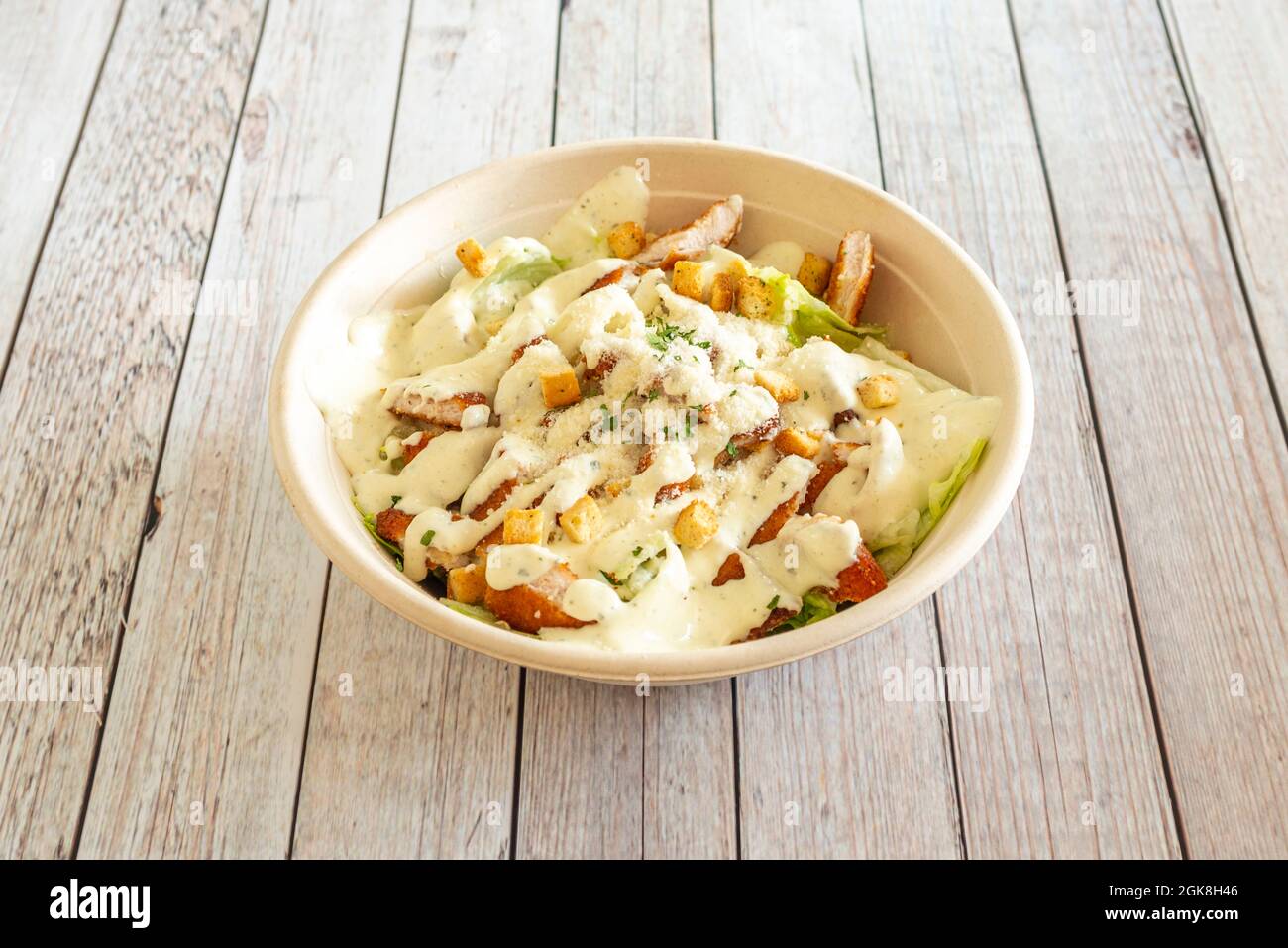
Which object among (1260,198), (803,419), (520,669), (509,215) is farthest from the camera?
(1260,198)

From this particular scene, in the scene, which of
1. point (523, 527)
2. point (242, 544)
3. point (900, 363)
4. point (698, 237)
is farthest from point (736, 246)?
point (242, 544)

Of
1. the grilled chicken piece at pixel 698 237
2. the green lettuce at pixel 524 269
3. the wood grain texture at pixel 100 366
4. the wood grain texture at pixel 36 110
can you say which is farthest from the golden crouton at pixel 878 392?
the wood grain texture at pixel 36 110

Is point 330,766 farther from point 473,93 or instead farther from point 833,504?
point 473,93

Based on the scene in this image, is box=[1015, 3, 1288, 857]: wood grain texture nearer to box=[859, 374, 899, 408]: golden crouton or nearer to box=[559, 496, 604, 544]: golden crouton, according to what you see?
box=[859, 374, 899, 408]: golden crouton

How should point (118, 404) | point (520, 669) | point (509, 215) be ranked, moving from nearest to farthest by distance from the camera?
point (520, 669)
point (509, 215)
point (118, 404)

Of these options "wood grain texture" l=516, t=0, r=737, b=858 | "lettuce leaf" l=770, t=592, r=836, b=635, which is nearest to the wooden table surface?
"wood grain texture" l=516, t=0, r=737, b=858

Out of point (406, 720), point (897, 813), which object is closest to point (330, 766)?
point (406, 720)

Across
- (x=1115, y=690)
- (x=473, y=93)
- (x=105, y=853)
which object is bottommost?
(x=105, y=853)
